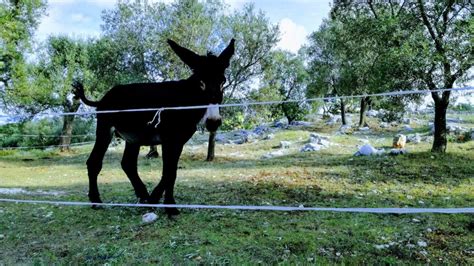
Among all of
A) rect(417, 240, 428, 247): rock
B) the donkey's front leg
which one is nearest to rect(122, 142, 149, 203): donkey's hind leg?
the donkey's front leg

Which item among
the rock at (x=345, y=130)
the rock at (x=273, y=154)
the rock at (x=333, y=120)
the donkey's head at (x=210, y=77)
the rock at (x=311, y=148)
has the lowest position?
the rock at (x=273, y=154)

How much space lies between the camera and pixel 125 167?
23.4ft

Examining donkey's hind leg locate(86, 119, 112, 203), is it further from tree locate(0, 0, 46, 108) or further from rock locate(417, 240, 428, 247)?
tree locate(0, 0, 46, 108)

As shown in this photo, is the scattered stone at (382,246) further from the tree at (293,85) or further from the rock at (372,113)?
the rock at (372,113)

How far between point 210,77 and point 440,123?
11142mm

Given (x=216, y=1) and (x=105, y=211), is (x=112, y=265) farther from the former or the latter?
(x=216, y=1)

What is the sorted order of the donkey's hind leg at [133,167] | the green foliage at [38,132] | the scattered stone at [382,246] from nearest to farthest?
the scattered stone at [382,246], the donkey's hind leg at [133,167], the green foliage at [38,132]

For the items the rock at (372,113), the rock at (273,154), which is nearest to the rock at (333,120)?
the rock at (372,113)

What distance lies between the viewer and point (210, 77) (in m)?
5.39

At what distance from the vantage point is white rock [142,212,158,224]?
19.0ft

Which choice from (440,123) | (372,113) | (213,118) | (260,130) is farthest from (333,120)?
(213,118)

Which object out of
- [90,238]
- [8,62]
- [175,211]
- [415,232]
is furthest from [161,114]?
[8,62]

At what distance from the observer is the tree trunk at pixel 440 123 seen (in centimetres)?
1314

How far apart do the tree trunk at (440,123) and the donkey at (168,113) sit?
10155 mm
